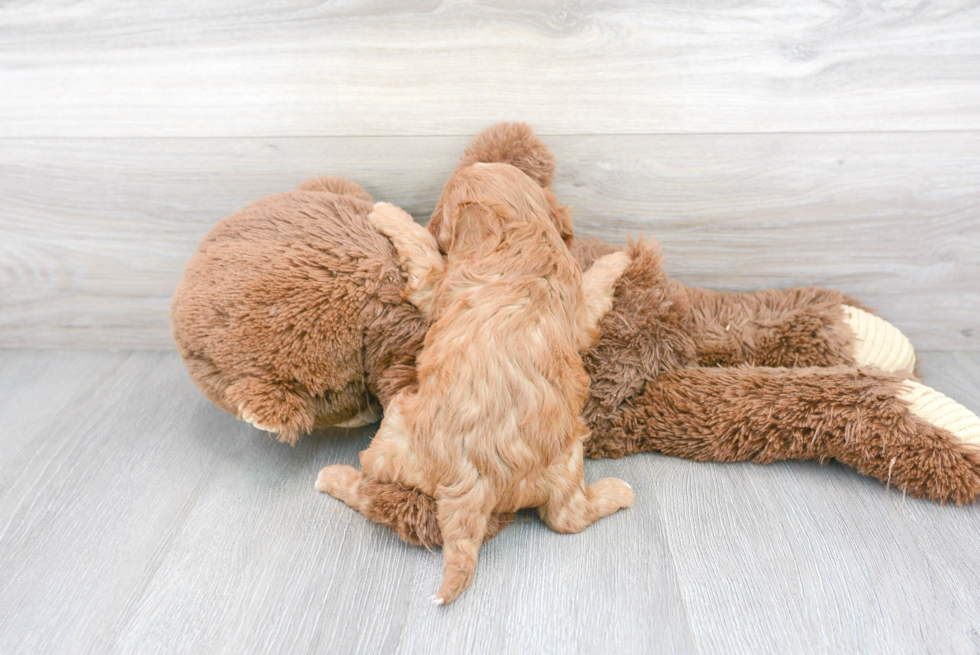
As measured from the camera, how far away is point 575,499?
35.4 inches

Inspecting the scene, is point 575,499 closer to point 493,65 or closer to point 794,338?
point 794,338

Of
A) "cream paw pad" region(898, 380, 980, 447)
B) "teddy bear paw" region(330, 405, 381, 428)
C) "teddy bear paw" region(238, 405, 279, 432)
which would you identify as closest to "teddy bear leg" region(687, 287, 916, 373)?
"cream paw pad" region(898, 380, 980, 447)

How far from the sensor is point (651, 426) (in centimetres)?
105

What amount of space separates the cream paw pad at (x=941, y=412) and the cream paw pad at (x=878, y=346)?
0.34 ft

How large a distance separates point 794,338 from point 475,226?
1.96ft

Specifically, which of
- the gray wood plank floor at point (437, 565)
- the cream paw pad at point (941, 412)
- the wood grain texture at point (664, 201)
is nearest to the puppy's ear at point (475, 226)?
the wood grain texture at point (664, 201)


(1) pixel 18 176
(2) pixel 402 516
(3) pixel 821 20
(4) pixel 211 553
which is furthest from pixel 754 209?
(1) pixel 18 176

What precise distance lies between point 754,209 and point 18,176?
1370mm

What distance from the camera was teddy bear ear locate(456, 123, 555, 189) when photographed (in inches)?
41.8

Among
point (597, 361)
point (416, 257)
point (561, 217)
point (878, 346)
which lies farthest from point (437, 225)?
point (878, 346)

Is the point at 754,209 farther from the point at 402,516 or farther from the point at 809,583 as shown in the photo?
the point at 402,516

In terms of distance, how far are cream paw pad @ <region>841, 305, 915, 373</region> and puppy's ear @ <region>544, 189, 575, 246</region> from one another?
20.8 inches

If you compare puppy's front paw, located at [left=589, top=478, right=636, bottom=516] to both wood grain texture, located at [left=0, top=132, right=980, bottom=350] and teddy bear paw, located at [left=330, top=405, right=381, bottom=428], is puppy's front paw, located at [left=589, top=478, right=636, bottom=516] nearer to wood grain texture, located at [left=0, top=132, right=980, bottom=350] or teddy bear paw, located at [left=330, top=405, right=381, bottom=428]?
teddy bear paw, located at [left=330, top=405, right=381, bottom=428]

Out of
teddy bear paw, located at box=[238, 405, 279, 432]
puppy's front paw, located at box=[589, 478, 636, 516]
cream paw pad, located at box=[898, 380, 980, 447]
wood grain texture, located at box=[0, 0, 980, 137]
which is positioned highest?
wood grain texture, located at box=[0, 0, 980, 137]
